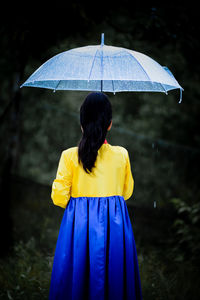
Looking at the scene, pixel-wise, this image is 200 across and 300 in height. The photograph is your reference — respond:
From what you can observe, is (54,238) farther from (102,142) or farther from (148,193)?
(102,142)

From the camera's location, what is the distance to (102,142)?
2.26 m

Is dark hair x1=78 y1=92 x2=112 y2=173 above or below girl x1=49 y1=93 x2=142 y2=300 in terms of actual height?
above

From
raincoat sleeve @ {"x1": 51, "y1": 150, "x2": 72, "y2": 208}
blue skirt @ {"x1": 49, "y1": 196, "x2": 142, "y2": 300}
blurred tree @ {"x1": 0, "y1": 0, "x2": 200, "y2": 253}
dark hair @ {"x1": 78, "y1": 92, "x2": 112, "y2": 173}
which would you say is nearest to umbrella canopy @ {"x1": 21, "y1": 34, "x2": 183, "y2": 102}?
dark hair @ {"x1": 78, "y1": 92, "x2": 112, "y2": 173}

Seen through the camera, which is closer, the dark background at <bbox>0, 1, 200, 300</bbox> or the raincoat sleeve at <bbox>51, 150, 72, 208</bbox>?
the raincoat sleeve at <bbox>51, 150, 72, 208</bbox>

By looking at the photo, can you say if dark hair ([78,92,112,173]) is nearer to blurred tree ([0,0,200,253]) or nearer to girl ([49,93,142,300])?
girl ([49,93,142,300])

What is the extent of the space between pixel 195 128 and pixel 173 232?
8.01 feet

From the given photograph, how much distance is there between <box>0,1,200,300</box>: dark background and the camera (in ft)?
12.1

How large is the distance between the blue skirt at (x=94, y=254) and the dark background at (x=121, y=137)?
1.10 m

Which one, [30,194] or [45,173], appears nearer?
[30,194]

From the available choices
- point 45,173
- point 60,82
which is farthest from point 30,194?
point 60,82

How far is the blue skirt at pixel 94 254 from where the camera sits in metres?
2.21

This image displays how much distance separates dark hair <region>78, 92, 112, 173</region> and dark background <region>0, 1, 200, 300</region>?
1708 mm

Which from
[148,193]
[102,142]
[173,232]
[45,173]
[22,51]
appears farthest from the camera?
[45,173]

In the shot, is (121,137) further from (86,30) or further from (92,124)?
(92,124)
